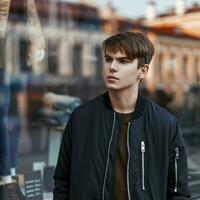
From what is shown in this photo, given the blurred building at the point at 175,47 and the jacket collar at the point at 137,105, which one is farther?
the blurred building at the point at 175,47

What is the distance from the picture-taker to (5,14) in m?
2.92

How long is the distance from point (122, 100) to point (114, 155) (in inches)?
7.8

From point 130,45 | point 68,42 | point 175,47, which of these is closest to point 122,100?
point 130,45

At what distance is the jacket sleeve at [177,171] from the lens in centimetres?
164

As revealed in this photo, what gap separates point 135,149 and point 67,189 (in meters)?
0.31

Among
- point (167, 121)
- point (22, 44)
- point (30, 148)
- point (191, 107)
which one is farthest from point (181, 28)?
point (167, 121)

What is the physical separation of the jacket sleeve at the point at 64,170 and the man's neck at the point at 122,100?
180 mm

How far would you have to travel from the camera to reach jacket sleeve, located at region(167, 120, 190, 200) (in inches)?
64.5

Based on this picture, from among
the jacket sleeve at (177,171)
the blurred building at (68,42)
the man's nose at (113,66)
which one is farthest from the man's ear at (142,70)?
the blurred building at (68,42)

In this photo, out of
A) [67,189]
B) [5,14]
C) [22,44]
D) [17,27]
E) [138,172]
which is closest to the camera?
[138,172]

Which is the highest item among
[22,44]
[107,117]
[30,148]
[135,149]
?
[22,44]

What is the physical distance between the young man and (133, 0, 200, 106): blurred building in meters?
2.49

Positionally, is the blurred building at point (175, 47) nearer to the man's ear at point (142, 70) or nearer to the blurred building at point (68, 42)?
the blurred building at point (68, 42)

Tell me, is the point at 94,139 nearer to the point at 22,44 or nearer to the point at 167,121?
the point at 167,121
